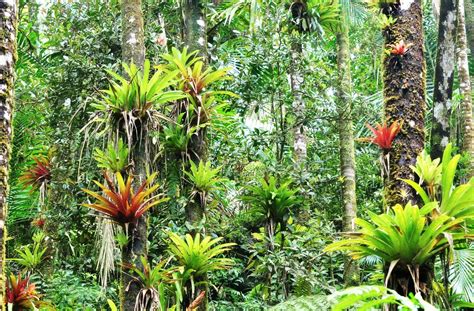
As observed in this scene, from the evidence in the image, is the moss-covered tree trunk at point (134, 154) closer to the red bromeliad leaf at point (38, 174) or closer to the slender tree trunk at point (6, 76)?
the slender tree trunk at point (6, 76)

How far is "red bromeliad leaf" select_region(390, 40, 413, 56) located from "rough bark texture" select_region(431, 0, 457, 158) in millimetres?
973

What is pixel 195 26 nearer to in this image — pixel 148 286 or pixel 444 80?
pixel 444 80

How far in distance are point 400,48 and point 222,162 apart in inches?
108

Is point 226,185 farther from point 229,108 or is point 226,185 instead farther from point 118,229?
point 118,229

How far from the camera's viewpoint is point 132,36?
391 centimetres

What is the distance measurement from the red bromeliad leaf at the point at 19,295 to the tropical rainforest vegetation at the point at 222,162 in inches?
0.6

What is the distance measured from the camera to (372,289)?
4.07 feet

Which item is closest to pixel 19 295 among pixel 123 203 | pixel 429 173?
pixel 123 203

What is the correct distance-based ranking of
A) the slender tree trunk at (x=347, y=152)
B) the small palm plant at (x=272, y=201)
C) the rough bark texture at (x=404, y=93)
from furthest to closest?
the slender tree trunk at (x=347, y=152), the small palm plant at (x=272, y=201), the rough bark texture at (x=404, y=93)

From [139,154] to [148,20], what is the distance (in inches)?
91.2

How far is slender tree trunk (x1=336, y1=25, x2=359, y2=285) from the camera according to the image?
17.0ft

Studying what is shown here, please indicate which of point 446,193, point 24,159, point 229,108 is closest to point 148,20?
point 229,108

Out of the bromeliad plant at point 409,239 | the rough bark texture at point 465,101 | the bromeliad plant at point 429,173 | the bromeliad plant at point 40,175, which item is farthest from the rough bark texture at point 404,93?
the bromeliad plant at point 40,175

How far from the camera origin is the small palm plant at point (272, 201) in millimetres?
4516
